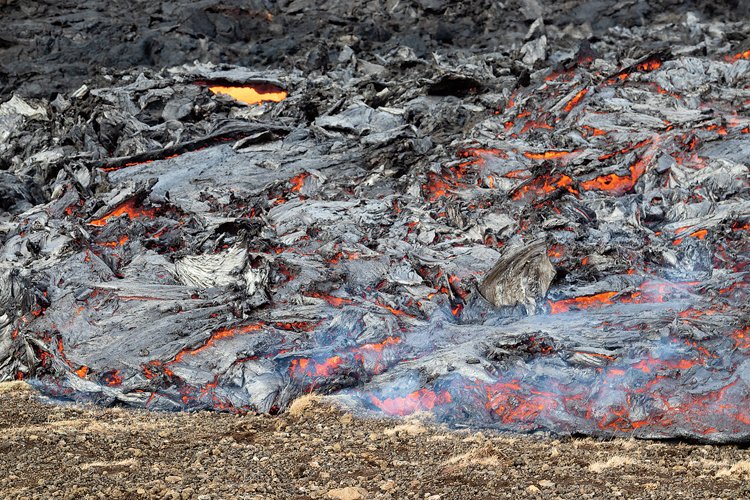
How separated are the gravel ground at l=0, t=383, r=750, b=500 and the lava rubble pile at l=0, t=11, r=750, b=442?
414mm

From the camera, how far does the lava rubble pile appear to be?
593 cm

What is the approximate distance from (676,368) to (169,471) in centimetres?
375

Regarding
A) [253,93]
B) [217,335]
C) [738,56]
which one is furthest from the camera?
[253,93]

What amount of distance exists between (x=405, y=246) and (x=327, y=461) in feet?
13.6

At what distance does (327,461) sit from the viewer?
4621mm

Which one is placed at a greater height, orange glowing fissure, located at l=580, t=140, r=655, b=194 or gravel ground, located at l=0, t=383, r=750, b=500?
gravel ground, located at l=0, t=383, r=750, b=500

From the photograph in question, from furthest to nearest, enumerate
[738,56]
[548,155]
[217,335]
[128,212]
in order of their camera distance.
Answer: [738,56], [548,155], [128,212], [217,335]

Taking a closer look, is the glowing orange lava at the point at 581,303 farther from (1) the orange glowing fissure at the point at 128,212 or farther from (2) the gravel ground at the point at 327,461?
(1) the orange glowing fissure at the point at 128,212

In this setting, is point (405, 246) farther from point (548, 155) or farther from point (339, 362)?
point (548, 155)

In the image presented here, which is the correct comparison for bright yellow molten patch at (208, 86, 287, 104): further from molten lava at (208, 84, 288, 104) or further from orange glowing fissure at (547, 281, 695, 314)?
orange glowing fissure at (547, 281, 695, 314)

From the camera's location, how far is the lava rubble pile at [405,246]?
19.5ft

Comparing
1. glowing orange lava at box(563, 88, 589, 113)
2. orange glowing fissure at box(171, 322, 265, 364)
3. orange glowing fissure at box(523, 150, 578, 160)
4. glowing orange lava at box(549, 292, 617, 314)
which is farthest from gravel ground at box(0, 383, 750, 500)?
glowing orange lava at box(563, 88, 589, 113)

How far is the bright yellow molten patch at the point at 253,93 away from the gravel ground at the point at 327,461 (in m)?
10.5

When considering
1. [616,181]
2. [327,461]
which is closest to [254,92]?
[616,181]
